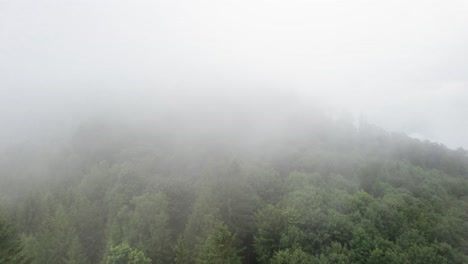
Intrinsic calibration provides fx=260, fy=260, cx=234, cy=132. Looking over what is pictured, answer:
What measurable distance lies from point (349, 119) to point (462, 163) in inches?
2547

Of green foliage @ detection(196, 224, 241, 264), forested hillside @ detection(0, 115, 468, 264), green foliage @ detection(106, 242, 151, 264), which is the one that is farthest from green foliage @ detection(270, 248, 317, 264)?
green foliage @ detection(106, 242, 151, 264)

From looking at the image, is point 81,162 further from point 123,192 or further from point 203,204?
point 203,204

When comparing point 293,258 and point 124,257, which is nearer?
point 124,257

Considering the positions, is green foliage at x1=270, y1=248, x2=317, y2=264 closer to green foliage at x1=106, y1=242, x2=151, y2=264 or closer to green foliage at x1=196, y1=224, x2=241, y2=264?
green foliage at x1=196, y1=224, x2=241, y2=264

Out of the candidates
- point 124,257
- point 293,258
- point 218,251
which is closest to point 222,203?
point 218,251

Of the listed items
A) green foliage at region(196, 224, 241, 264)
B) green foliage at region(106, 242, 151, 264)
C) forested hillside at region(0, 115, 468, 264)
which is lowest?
forested hillside at region(0, 115, 468, 264)

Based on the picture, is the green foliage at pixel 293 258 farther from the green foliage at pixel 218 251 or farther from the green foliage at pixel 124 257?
the green foliage at pixel 124 257

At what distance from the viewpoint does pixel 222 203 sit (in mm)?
47125

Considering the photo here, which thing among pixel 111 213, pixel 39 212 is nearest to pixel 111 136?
pixel 39 212

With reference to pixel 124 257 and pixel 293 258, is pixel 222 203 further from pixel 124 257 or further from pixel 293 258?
pixel 124 257

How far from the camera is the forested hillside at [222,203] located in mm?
37750

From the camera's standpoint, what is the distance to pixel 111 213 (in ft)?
184

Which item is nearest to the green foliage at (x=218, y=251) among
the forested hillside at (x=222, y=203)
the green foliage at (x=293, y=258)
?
the forested hillside at (x=222, y=203)

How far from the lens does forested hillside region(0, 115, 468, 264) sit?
124 ft
